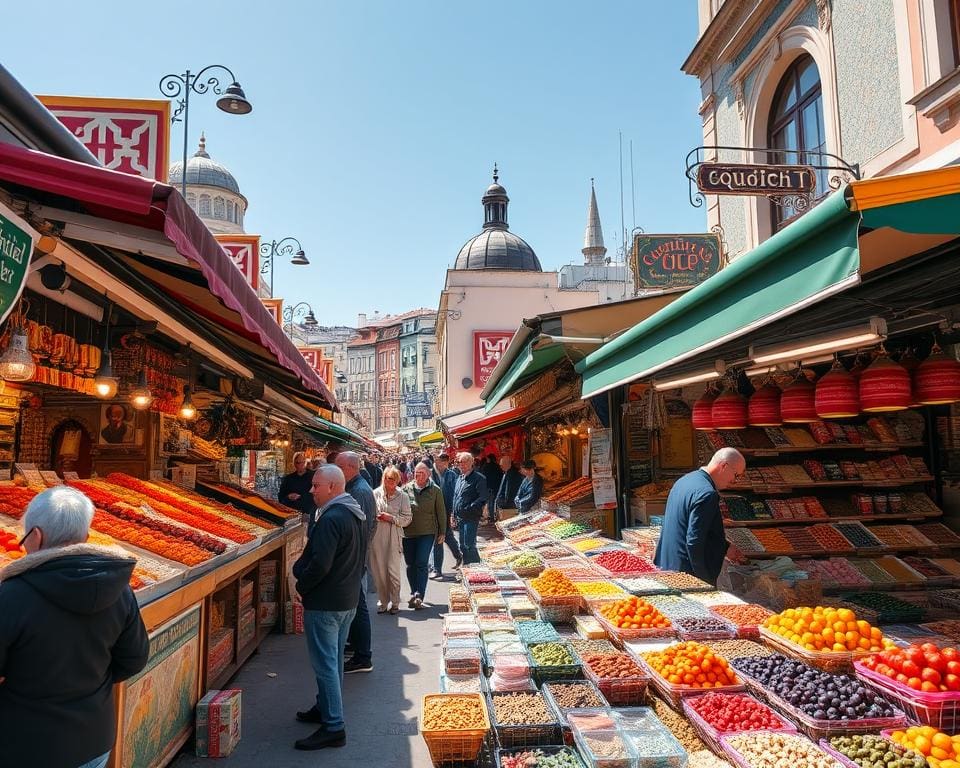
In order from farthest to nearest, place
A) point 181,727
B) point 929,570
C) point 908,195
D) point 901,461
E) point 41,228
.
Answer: point 901,461 → point 929,570 → point 181,727 → point 41,228 → point 908,195

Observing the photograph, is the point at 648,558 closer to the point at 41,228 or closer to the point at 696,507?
the point at 696,507

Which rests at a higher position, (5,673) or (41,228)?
(41,228)

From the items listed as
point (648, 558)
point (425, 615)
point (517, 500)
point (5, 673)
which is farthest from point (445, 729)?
point (517, 500)

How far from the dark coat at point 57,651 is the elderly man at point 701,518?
4020 mm

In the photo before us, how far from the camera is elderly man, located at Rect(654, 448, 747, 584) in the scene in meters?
5.41

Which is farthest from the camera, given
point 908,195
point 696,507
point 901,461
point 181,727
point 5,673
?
point 901,461

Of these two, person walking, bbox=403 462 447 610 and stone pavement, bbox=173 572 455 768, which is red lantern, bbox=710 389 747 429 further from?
person walking, bbox=403 462 447 610

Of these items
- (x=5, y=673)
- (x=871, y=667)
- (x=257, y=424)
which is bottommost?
(x=871, y=667)

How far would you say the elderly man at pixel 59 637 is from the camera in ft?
8.27

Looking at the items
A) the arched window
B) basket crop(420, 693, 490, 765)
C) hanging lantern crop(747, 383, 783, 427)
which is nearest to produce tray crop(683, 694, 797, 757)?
basket crop(420, 693, 490, 765)

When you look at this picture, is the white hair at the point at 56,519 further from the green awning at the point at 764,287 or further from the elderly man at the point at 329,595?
the green awning at the point at 764,287

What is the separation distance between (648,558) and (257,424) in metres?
7.35

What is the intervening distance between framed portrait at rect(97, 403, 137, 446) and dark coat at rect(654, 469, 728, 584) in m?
5.30

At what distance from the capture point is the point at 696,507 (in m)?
5.40
